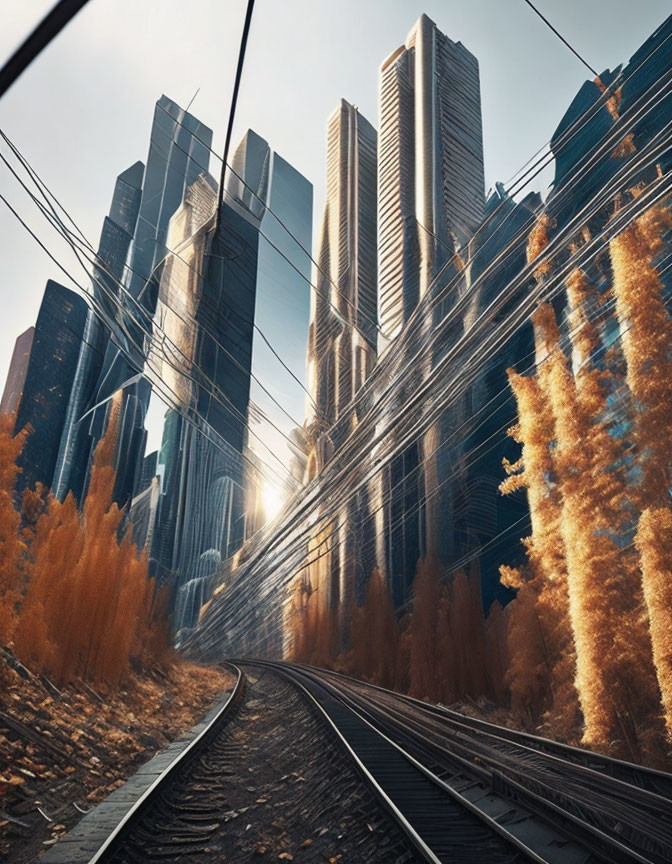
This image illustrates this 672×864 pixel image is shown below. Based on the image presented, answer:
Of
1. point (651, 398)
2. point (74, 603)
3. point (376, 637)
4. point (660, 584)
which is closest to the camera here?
point (660, 584)

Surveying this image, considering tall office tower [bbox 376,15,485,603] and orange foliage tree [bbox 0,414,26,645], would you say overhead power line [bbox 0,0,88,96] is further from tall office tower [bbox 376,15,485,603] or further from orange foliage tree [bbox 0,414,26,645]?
tall office tower [bbox 376,15,485,603]

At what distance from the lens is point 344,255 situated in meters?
56.8

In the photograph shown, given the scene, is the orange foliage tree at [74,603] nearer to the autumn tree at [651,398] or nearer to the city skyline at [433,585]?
the city skyline at [433,585]

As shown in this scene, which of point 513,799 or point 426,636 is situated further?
point 426,636

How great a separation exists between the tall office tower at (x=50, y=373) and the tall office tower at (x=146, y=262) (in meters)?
3.94

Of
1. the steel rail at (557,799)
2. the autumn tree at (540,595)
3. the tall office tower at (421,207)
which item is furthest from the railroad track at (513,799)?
the tall office tower at (421,207)

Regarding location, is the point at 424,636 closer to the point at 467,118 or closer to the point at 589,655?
the point at 589,655

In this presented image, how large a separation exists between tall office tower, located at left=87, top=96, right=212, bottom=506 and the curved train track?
29.4 m

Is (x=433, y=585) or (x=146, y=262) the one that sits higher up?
(x=146, y=262)

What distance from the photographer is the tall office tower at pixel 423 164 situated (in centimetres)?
3934

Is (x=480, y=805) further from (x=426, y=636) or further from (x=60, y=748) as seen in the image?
(x=426, y=636)

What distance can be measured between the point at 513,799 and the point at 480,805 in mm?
334

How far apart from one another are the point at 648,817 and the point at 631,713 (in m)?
6.26

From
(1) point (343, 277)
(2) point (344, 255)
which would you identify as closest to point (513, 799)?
(1) point (343, 277)
